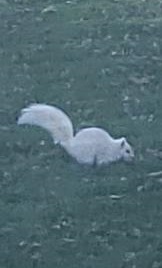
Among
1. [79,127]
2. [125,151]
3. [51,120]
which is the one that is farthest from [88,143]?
[79,127]

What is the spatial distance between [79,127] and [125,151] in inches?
34.5

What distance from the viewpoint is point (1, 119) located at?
9.46 m

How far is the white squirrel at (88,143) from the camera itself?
8.37 m

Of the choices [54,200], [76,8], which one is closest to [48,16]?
[76,8]

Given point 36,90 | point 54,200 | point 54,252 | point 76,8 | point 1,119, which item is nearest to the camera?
point 54,252

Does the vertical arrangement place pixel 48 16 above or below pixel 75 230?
below

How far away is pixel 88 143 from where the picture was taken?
837 centimetres

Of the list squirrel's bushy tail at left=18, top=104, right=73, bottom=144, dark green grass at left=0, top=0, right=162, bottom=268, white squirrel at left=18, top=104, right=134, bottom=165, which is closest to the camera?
dark green grass at left=0, top=0, right=162, bottom=268

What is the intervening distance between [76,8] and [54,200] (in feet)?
19.1

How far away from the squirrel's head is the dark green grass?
0.07 m

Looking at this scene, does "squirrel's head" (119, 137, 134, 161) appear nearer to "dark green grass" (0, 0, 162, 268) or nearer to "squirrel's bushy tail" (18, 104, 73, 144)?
"dark green grass" (0, 0, 162, 268)

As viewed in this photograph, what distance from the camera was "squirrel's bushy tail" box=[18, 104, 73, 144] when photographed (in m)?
8.65

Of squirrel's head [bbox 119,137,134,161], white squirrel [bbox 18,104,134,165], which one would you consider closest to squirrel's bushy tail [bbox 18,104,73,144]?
white squirrel [bbox 18,104,134,165]

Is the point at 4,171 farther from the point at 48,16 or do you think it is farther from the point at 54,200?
the point at 48,16
